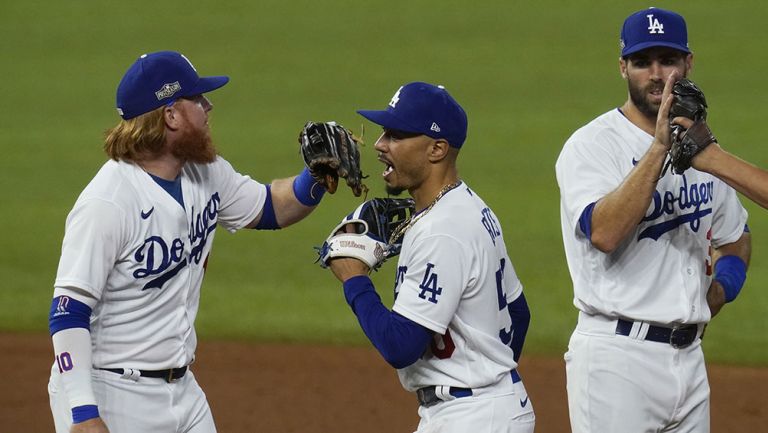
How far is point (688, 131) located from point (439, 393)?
3.85ft

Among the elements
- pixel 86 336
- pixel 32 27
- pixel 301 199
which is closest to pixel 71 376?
pixel 86 336

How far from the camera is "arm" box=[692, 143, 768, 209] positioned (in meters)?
3.81

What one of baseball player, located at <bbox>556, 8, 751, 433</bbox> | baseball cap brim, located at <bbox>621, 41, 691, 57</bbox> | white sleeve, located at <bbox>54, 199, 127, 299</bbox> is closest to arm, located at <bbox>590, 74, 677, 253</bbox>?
baseball player, located at <bbox>556, 8, 751, 433</bbox>

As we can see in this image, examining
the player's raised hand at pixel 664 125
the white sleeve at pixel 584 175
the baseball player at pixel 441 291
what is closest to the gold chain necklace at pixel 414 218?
the baseball player at pixel 441 291

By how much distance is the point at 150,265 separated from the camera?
13.3 feet

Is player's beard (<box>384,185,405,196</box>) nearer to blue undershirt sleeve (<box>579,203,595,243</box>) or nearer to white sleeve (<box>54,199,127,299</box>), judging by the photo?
blue undershirt sleeve (<box>579,203,595,243</box>)

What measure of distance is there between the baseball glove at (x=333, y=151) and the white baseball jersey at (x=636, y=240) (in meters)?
0.75

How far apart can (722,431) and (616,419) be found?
2707 millimetres

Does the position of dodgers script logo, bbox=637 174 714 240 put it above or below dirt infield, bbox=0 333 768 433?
above

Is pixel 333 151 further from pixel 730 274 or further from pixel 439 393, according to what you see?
pixel 730 274

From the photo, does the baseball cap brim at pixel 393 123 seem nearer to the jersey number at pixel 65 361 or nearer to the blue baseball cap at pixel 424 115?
the blue baseball cap at pixel 424 115

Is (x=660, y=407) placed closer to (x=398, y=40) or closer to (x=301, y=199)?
(x=301, y=199)

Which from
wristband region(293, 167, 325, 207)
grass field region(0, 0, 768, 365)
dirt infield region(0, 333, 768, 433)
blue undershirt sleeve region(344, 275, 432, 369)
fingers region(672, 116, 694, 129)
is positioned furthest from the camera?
grass field region(0, 0, 768, 365)

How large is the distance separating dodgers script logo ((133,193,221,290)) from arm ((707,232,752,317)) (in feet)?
6.27
